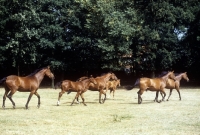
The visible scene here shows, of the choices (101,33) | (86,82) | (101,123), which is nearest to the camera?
(101,123)

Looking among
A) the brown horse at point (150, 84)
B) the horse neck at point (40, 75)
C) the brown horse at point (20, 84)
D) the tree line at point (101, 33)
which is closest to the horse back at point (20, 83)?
the brown horse at point (20, 84)

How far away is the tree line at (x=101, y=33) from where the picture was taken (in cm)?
4053

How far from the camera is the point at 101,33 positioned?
41719 millimetres

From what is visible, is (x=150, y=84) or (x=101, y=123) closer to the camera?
(x=101, y=123)

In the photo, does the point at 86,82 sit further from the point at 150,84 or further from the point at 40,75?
the point at 150,84

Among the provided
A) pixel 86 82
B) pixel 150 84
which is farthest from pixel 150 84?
pixel 86 82

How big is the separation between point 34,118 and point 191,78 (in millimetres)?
39161

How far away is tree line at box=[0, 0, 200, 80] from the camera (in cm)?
4053

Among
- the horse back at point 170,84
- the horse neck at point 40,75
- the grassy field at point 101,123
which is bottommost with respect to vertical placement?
the grassy field at point 101,123

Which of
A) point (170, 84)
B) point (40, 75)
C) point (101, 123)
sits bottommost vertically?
point (101, 123)

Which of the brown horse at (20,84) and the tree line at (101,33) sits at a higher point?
the tree line at (101,33)

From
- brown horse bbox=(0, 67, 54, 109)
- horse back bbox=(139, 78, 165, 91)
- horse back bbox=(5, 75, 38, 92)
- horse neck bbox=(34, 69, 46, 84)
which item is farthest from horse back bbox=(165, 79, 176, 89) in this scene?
horse back bbox=(5, 75, 38, 92)

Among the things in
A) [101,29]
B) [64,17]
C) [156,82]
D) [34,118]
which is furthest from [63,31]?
[34,118]

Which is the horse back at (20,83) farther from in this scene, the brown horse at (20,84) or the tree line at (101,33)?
the tree line at (101,33)
